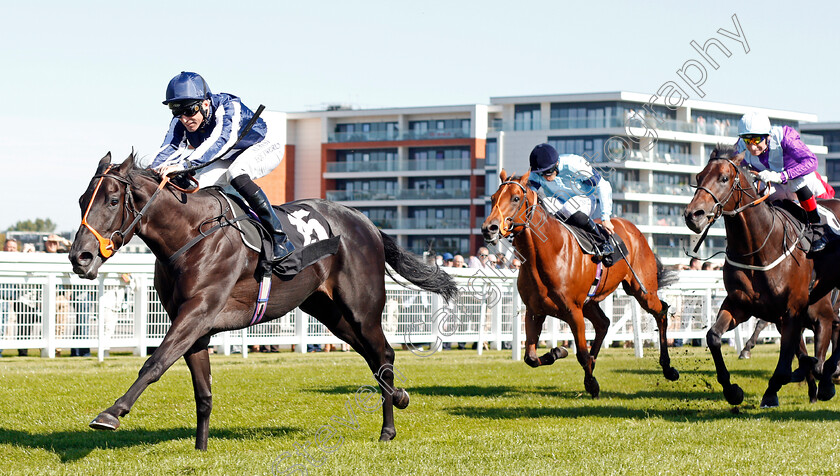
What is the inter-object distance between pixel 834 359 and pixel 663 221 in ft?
186

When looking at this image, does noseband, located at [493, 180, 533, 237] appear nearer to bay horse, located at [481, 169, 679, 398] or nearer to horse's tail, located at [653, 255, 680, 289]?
bay horse, located at [481, 169, 679, 398]

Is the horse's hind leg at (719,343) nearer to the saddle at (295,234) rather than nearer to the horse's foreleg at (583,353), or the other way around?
the horse's foreleg at (583,353)

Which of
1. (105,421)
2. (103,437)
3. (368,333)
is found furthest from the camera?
(368,333)

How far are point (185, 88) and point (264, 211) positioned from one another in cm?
86

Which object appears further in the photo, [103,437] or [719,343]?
[719,343]

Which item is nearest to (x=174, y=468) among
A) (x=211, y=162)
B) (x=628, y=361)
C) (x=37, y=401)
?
(x=211, y=162)

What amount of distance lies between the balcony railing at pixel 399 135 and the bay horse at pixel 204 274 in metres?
64.2

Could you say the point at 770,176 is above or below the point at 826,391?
above

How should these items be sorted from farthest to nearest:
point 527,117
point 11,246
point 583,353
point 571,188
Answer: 1. point 527,117
2. point 11,246
3. point 571,188
4. point 583,353

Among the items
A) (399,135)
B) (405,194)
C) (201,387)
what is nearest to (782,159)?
(201,387)

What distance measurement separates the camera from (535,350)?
9.30 m

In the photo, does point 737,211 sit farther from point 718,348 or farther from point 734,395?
point 734,395

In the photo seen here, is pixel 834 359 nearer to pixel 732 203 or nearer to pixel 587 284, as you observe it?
pixel 732 203

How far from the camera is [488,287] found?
15047 mm
